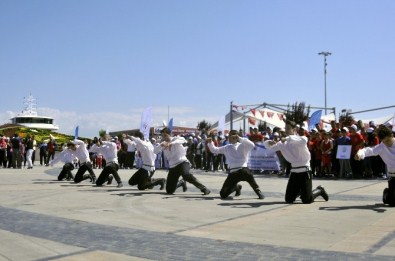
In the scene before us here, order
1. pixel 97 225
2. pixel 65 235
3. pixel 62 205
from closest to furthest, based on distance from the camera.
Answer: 1. pixel 65 235
2. pixel 97 225
3. pixel 62 205

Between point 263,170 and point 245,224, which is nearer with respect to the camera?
point 245,224

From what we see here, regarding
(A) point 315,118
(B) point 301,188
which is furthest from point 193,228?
(A) point 315,118

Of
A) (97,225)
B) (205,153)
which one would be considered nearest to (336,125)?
(205,153)

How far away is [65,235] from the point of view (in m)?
6.50

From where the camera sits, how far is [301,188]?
10.1m

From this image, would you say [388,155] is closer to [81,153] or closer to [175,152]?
[175,152]

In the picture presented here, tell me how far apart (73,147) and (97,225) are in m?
9.89

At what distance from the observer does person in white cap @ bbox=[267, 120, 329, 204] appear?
10.1 meters

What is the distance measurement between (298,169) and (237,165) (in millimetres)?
1677

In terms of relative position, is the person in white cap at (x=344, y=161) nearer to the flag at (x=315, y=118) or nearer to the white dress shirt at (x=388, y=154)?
the flag at (x=315, y=118)

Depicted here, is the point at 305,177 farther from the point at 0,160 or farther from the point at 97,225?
the point at 0,160

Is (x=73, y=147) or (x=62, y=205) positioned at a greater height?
(x=73, y=147)

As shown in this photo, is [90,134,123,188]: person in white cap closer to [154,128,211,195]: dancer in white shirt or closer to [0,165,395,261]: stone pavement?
[154,128,211,195]: dancer in white shirt

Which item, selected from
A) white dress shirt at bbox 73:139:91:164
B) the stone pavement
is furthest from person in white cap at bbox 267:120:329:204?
white dress shirt at bbox 73:139:91:164
